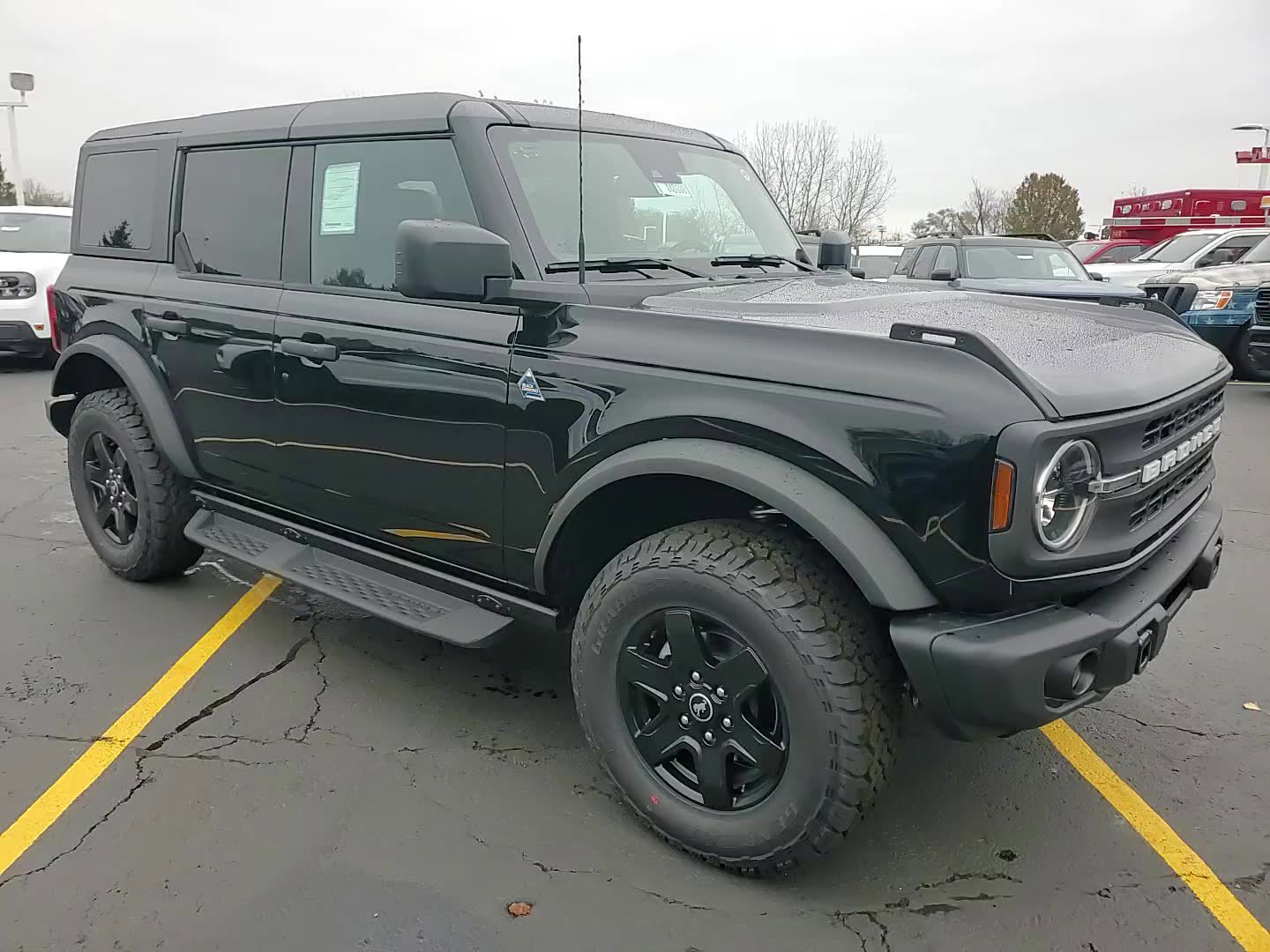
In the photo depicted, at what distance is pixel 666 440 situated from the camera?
2.40 meters

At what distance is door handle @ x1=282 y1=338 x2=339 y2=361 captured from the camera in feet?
10.4

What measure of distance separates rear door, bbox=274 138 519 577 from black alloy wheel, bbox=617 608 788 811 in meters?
0.62

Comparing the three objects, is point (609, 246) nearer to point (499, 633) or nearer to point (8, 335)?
point (499, 633)

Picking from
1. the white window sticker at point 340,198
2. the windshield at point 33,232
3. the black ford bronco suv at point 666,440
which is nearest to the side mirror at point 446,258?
the black ford bronco suv at point 666,440

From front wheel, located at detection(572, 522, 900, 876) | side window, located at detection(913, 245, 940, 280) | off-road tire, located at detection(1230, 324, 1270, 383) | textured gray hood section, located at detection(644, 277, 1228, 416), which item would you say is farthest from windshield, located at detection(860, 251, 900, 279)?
front wheel, located at detection(572, 522, 900, 876)

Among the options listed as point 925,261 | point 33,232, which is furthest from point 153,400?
point 33,232

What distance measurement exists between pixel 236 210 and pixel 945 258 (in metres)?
8.51

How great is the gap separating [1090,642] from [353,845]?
1.92m

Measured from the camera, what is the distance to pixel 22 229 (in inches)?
435

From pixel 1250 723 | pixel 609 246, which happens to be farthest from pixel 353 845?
pixel 1250 723

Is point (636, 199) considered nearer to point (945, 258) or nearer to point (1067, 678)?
point (1067, 678)

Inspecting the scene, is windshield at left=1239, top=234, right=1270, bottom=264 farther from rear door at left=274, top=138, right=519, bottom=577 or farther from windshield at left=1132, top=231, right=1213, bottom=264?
rear door at left=274, top=138, right=519, bottom=577

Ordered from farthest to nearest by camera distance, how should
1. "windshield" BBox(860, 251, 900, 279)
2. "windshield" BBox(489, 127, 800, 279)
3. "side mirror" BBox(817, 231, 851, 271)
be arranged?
"windshield" BBox(860, 251, 900, 279) → "side mirror" BBox(817, 231, 851, 271) → "windshield" BBox(489, 127, 800, 279)

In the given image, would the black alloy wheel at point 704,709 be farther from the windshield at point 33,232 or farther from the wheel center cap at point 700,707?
the windshield at point 33,232
